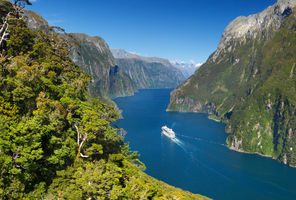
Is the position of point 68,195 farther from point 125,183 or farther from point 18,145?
point 125,183

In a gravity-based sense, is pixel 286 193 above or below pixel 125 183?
below

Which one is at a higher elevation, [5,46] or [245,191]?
[5,46]

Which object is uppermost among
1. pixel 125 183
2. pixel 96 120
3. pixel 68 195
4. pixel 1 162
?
pixel 96 120

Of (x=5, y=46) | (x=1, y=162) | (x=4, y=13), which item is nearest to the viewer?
(x=1, y=162)

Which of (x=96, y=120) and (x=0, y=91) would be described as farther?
(x=96, y=120)

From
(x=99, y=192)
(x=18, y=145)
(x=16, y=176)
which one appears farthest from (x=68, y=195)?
(x=18, y=145)

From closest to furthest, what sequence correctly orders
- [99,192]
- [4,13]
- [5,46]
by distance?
[99,192] < [5,46] < [4,13]

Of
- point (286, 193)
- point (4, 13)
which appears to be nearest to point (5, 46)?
point (4, 13)

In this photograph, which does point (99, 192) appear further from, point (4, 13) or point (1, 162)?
point (4, 13)

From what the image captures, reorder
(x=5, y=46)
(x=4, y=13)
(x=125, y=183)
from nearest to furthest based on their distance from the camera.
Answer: (x=125, y=183), (x=5, y=46), (x=4, y=13)
